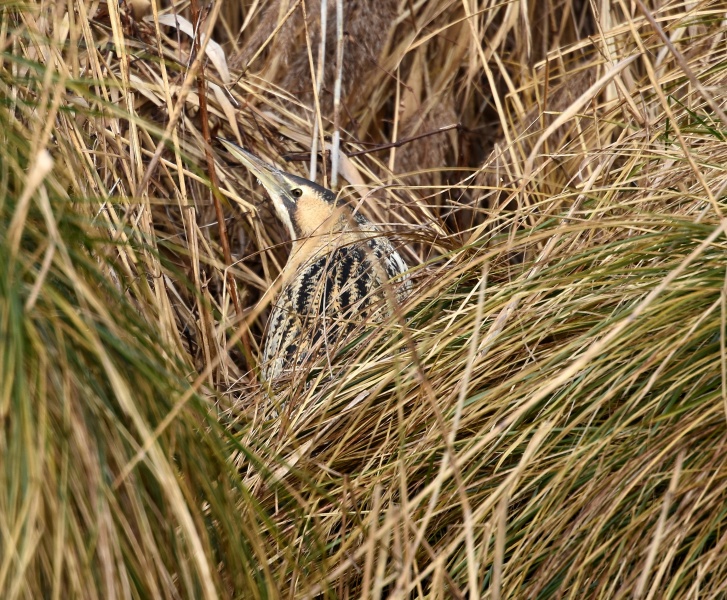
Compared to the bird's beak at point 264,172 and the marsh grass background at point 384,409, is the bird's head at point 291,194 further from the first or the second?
the marsh grass background at point 384,409

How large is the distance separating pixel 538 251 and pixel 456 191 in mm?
1144

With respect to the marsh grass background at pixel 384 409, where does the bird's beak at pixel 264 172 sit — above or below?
above

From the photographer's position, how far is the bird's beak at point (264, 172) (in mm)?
2557

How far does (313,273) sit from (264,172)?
321mm

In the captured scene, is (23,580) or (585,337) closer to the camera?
(23,580)

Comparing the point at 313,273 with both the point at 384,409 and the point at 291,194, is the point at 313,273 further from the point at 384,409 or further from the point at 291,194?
the point at 384,409

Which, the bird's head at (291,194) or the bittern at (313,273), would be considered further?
the bird's head at (291,194)

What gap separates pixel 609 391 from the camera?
1321 mm

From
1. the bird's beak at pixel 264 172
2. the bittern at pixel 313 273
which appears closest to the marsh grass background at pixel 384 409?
the bittern at pixel 313 273

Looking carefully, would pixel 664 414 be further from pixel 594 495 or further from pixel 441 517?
pixel 441 517

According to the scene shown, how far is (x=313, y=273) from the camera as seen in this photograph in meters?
2.43

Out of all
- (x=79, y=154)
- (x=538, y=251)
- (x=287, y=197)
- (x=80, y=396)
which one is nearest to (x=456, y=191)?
(x=287, y=197)

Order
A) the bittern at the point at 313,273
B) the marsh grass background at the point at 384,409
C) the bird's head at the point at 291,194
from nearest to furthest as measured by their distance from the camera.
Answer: the marsh grass background at the point at 384,409
the bittern at the point at 313,273
the bird's head at the point at 291,194

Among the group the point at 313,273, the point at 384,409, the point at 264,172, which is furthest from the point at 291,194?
the point at 384,409
